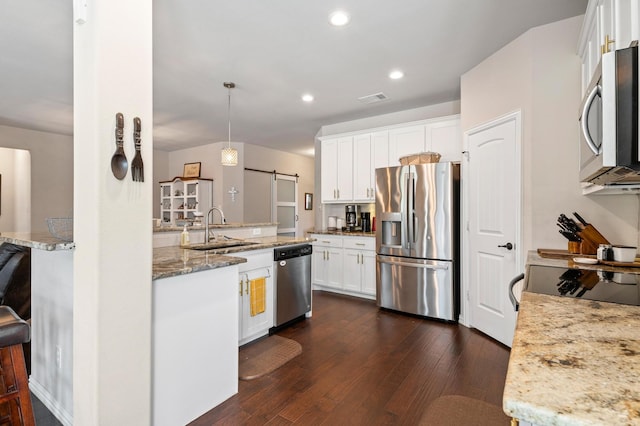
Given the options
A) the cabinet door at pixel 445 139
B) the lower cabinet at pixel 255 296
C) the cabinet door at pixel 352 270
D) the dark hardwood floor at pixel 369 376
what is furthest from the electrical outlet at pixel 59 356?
the cabinet door at pixel 445 139

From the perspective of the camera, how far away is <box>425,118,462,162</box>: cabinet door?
156 inches

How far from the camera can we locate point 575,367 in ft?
2.10

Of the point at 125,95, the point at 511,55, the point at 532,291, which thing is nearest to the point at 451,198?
the point at 511,55

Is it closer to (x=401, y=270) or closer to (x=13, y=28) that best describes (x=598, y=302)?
(x=401, y=270)

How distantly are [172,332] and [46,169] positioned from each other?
18.6 feet

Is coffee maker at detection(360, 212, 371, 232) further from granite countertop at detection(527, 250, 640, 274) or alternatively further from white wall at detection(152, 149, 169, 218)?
white wall at detection(152, 149, 169, 218)

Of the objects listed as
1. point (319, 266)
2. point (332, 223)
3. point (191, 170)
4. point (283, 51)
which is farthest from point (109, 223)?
point (191, 170)

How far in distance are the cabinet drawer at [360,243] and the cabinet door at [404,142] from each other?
112 cm

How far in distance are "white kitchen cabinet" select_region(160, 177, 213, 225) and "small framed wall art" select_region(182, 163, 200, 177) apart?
313mm

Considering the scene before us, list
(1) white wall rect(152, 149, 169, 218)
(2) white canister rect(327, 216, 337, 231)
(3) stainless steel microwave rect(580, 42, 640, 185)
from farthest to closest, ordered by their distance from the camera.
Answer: (1) white wall rect(152, 149, 169, 218) → (2) white canister rect(327, 216, 337, 231) → (3) stainless steel microwave rect(580, 42, 640, 185)

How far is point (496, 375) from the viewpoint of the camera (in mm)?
2355

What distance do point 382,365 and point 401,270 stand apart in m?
1.47

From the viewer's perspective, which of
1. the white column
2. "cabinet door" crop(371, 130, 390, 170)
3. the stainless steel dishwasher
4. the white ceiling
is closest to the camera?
the white column

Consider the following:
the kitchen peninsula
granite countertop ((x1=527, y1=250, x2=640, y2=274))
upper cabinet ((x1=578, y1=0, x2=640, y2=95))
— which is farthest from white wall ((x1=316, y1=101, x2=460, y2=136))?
the kitchen peninsula
